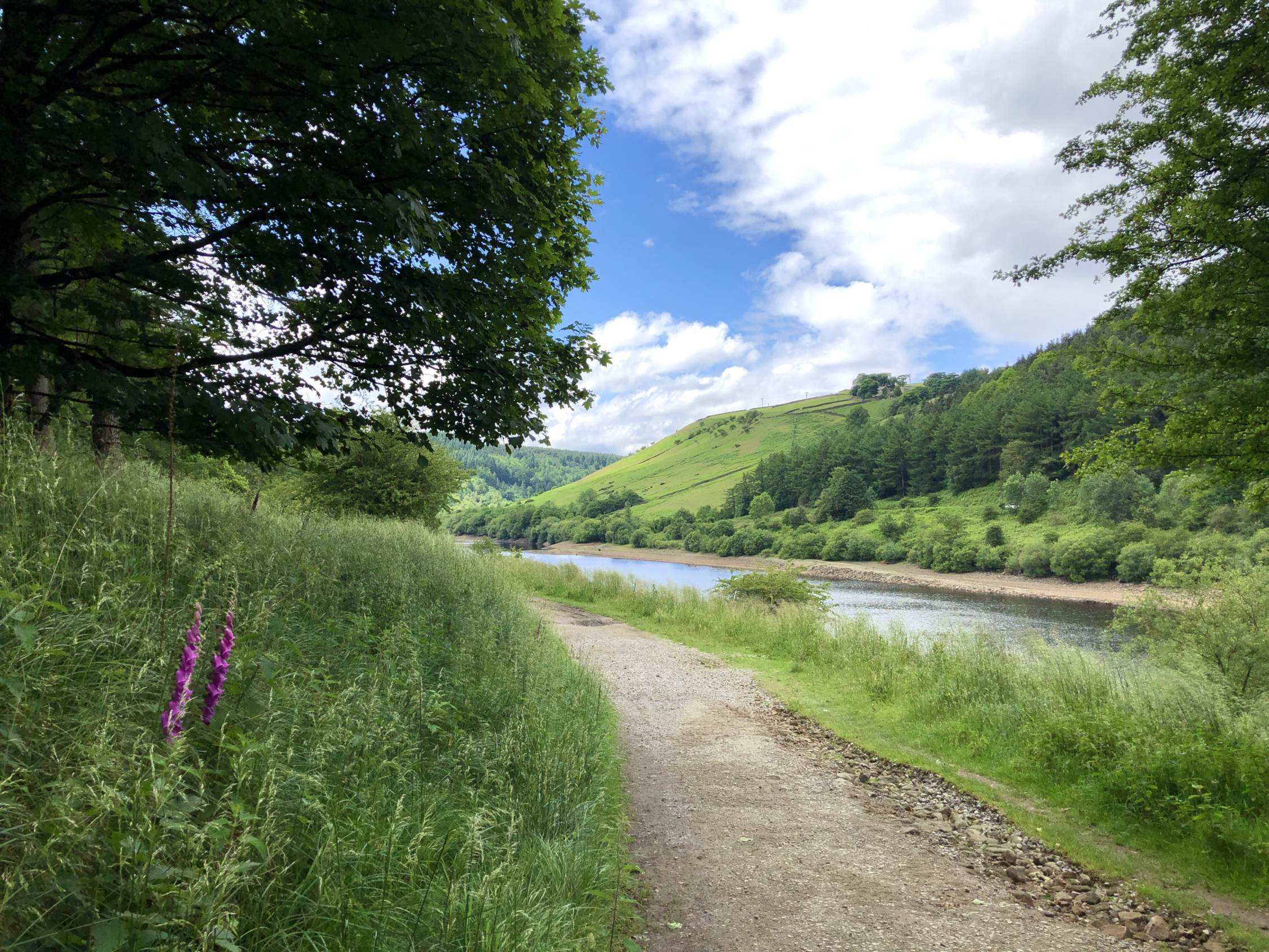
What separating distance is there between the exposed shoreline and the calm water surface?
2.03 metres

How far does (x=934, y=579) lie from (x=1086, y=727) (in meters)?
59.6

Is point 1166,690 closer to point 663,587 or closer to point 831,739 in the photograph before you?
point 831,739

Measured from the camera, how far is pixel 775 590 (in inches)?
847

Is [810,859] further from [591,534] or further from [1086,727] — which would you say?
[591,534]

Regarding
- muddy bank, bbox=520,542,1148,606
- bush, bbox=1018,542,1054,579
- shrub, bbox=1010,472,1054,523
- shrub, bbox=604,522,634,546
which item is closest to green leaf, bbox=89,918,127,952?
muddy bank, bbox=520,542,1148,606

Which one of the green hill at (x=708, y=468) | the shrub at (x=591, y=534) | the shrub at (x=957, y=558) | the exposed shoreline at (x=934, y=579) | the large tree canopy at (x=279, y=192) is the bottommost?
the exposed shoreline at (x=934, y=579)

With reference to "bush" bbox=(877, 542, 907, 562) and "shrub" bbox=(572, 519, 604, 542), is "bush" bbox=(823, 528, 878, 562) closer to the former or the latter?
"bush" bbox=(877, 542, 907, 562)

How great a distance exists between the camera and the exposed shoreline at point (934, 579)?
4712 centimetres

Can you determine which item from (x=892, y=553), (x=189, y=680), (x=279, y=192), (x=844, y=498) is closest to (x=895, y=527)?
(x=892, y=553)

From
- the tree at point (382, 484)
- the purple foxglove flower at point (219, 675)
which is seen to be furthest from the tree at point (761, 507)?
the purple foxglove flower at point (219, 675)

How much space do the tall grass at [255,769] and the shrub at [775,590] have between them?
1635 centimetres

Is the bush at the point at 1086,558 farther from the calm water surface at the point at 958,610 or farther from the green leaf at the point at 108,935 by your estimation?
the green leaf at the point at 108,935

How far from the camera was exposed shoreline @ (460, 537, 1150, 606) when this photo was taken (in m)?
47.1

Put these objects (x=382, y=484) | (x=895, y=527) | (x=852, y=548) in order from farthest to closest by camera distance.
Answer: (x=895, y=527) → (x=852, y=548) → (x=382, y=484)
